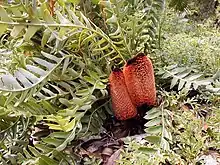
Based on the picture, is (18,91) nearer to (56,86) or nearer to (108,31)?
(56,86)

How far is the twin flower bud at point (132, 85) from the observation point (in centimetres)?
77

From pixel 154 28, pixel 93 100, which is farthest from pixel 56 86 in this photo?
pixel 154 28

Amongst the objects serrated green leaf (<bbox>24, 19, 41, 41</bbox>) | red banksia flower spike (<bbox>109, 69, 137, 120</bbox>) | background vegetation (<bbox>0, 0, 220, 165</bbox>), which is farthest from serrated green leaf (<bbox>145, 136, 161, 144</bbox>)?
serrated green leaf (<bbox>24, 19, 41, 41</bbox>)

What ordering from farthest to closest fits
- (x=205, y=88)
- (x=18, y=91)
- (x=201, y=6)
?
(x=201, y=6), (x=205, y=88), (x=18, y=91)

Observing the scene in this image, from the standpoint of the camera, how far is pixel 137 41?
83 cm

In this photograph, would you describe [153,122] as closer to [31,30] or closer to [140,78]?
[140,78]

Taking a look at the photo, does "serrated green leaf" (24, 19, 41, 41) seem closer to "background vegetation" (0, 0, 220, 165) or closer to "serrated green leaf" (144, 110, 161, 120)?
"background vegetation" (0, 0, 220, 165)

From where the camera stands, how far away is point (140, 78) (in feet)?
→ 2.55

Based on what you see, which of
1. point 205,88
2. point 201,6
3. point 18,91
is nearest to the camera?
point 18,91

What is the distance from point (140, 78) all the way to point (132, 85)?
0.06 feet

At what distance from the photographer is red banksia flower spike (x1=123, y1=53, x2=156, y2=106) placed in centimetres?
77

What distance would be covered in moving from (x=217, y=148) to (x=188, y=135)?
0.16 ft

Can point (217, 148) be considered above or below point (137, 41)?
below

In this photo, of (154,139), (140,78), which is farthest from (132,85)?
(154,139)
